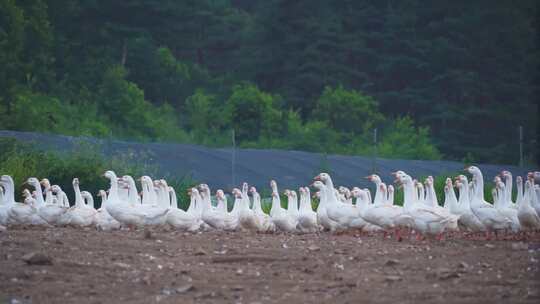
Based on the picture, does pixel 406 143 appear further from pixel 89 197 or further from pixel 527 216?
pixel 527 216

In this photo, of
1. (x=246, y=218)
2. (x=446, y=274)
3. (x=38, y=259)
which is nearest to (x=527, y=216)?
(x=246, y=218)

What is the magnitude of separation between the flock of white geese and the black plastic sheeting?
704cm

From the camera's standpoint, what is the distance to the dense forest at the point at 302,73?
4578 cm

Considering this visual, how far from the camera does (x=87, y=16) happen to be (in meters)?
50.9

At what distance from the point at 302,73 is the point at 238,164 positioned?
2159 centimetres

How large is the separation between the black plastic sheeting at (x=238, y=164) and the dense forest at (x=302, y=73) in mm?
11478

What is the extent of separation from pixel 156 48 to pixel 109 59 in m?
3.75

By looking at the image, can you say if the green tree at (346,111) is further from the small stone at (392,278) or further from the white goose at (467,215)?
the small stone at (392,278)

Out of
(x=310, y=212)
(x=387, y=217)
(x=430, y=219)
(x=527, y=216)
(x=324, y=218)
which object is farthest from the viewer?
(x=310, y=212)

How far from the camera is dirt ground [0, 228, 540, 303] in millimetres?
11797

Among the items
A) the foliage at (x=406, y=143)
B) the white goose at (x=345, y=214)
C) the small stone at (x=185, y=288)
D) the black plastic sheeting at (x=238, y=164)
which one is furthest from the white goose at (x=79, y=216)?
the foliage at (x=406, y=143)

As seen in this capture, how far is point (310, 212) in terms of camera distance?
70.2 feet

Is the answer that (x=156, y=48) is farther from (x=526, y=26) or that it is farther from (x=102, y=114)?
(x=526, y=26)

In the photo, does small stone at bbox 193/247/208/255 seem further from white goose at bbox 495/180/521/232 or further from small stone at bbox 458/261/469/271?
white goose at bbox 495/180/521/232
